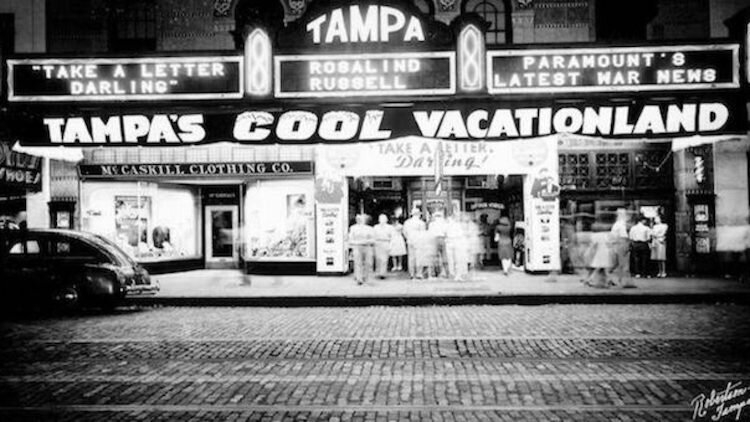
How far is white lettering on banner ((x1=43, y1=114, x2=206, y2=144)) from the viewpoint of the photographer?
14008 mm

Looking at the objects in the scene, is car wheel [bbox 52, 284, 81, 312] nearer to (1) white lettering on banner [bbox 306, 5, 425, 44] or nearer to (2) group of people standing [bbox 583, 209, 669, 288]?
(1) white lettering on banner [bbox 306, 5, 425, 44]

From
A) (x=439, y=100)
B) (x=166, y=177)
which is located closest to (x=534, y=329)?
(x=439, y=100)

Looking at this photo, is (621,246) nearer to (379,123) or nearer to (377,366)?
(379,123)

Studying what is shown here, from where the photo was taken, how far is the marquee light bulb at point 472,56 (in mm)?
13898

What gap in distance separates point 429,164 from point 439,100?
4.27m

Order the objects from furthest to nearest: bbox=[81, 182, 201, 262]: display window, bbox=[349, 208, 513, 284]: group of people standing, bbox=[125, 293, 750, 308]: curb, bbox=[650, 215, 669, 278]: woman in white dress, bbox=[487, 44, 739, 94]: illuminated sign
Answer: bbox=[81, 182, 201, 262]: display window < bbox=[650, 215, 669, 278]: woman in white dress < bbox=[349, 208, 513, 284]: group of people standing < bbox=[487, 44, 739, 94]: illuminated sign < bbox=[125, 293, 750, 308]: curb

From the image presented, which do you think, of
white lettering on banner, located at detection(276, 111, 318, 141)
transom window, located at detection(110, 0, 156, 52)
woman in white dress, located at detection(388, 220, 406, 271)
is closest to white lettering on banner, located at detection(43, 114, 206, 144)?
white lettering on banner, located at detection(276, 111, 318, 141)

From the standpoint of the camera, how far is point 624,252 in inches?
574

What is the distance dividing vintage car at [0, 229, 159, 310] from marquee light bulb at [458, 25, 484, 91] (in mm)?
9043

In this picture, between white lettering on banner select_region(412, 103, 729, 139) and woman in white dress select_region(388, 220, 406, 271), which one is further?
woman in white dress select_region(388, 220, 406, 271)

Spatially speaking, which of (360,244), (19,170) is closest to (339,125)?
(360,244)

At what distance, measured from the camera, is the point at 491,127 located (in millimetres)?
13719

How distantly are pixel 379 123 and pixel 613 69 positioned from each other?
5.86m

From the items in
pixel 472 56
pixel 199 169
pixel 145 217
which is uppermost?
pixel 472 56
